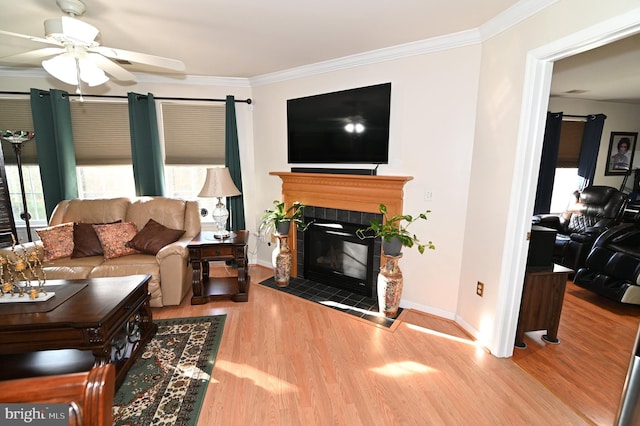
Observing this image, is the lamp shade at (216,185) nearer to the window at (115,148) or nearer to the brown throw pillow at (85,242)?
the window at (115,148)

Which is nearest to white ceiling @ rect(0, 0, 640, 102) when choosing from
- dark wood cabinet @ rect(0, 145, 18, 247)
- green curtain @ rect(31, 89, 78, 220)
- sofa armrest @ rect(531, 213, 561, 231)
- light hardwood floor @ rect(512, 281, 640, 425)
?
green curtain @ rect(31, 89, 78, 220)

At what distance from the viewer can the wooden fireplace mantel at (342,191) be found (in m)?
2.95

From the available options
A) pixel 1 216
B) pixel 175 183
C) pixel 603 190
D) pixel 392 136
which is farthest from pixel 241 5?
pixel 603 190

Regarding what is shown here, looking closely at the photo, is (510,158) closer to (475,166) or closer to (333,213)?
(475,166)

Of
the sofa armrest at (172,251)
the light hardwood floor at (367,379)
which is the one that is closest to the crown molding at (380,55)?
the sofa armrest at (172,251)

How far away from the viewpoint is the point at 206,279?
11.7ft

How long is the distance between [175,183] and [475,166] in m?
3.69

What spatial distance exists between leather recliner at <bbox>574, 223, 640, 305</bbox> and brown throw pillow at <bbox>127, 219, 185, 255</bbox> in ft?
15.1

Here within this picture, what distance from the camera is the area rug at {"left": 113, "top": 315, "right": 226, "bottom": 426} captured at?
176 cm

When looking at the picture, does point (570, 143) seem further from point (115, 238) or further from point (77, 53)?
point (115, 238)

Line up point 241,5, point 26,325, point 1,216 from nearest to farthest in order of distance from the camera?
point 26,325 < point 241,5 < point 1,216

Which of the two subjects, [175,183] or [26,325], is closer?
[26,325]

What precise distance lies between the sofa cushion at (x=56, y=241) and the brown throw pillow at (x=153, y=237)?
22.2 inches

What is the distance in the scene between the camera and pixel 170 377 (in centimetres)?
206
